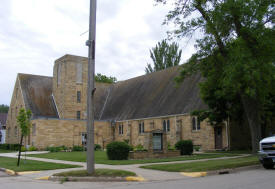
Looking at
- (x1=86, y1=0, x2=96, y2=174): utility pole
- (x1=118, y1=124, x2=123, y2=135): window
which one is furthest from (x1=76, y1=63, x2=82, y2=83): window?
(x1=86, y1=0, x2=96, y2=174): utility pole

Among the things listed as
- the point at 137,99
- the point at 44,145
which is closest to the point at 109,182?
the point at 44,145

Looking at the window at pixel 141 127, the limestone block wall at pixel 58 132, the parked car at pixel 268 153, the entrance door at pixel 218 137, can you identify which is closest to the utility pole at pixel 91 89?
the parked car at pixel 268 153

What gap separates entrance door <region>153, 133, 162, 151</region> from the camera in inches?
927

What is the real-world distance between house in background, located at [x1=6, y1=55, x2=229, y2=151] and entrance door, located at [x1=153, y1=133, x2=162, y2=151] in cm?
942

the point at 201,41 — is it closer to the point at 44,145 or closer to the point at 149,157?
the point at 149,157

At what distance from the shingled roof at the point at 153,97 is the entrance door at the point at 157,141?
9.32 meters

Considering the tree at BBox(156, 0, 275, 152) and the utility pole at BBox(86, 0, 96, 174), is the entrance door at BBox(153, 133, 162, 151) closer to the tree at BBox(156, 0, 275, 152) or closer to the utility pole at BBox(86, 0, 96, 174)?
the tree at BBox(156, 0, 275, 152)

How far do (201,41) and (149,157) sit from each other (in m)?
9.01

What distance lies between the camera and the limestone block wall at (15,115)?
45.7 meters

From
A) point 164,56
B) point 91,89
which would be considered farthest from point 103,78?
point 91,89

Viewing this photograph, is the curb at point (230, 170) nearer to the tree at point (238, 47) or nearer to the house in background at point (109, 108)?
the tree at point (238, 47)

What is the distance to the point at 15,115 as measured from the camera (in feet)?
156

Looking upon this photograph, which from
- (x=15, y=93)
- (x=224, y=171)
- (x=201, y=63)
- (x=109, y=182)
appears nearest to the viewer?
(x=109, y=182)

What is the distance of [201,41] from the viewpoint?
21.3 metres
